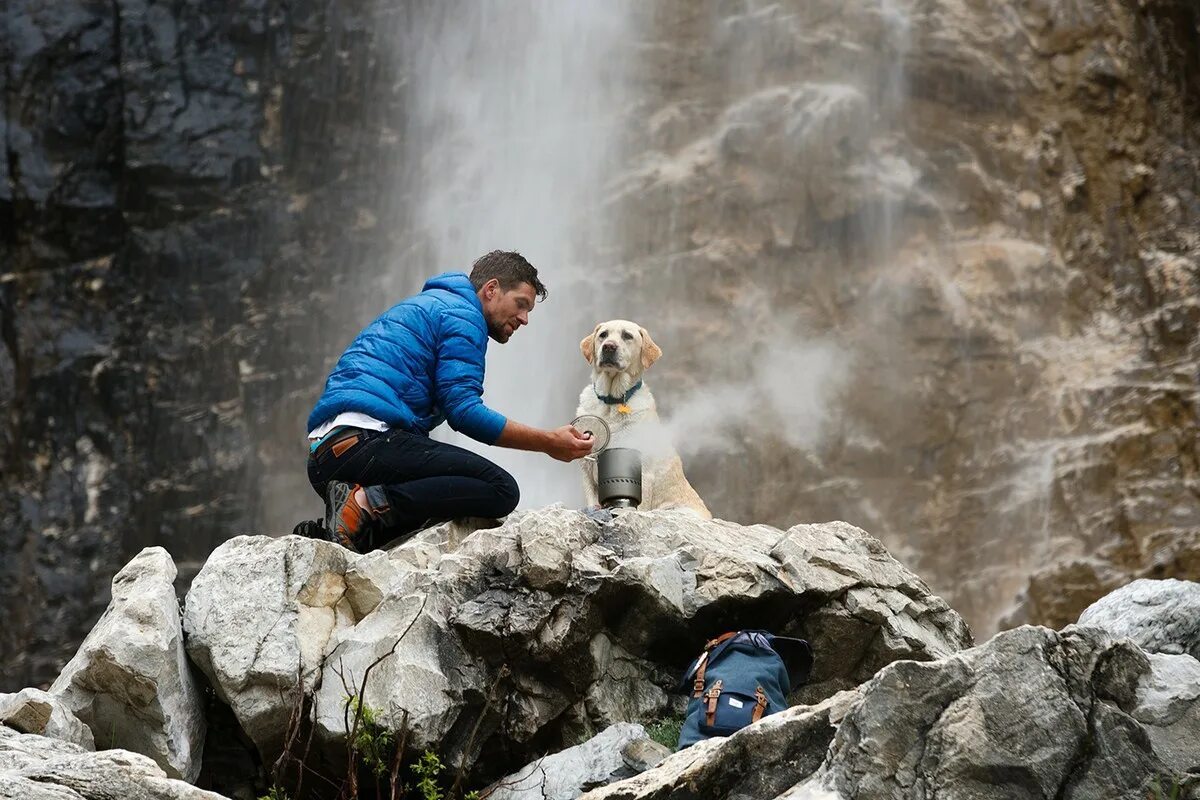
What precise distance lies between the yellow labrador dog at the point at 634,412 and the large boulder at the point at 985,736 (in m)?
3.12

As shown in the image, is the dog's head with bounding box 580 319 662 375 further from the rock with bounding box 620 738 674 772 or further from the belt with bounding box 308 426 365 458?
the rock with bounding box 620 738 674 772

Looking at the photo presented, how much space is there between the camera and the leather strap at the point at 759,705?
4766 mm

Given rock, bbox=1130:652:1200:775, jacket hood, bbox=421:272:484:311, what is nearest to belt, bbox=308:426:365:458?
jacket hood, bbox=421:272:484:311

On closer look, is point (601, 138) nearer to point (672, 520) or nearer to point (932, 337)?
point (932, 337)

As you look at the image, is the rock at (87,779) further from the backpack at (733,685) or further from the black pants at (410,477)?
the black pants at (410,477)

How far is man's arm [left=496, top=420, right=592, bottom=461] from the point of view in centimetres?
602

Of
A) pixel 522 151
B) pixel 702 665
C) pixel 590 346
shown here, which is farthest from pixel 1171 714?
pixel 522 151

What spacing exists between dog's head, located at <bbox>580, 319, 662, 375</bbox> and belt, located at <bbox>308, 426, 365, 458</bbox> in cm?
198

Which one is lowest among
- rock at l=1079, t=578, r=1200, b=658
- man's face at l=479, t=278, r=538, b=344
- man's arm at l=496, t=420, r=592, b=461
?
rock at l=1079, t=578, r=1200, b=658

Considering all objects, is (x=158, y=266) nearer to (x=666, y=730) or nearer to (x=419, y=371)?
(x=419, y=371)

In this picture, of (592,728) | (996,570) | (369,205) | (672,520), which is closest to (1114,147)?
(996,570)

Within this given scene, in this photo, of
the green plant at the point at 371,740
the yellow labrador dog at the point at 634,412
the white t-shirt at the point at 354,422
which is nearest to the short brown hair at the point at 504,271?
the white t-shirt at the point at 354,422

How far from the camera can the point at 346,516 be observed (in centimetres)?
605

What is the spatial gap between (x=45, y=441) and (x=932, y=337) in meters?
7.85
